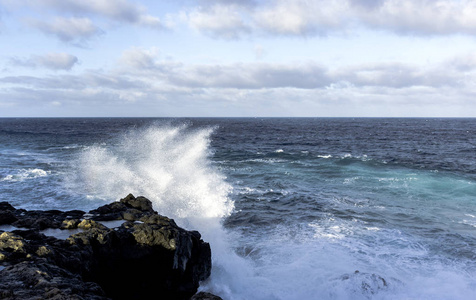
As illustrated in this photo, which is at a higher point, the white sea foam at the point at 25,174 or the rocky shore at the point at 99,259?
the rocky shore at the point at 99,259

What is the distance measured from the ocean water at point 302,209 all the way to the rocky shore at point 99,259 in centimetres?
169

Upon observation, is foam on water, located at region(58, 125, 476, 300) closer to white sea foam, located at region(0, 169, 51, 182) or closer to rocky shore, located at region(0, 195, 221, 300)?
rocky shore, located at region(0, 195, 221, 300)

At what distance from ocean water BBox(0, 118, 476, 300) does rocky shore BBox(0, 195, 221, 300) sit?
1.69 meters

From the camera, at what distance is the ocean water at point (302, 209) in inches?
442

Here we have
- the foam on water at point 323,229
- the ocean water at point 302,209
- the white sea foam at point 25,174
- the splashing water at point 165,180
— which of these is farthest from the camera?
the white sea foam at point 25,174

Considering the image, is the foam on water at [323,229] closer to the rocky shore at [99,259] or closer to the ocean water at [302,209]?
the ocean water at [302,209]

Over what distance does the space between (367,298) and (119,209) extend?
9.29m

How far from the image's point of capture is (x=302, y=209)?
18.8 m

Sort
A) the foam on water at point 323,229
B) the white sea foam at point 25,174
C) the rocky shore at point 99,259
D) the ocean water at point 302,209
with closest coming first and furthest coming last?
the rocky shore at point 99,259
the foam on water at point 323,229
the ocean water at point 302,209
the white sea foam at point 25,174

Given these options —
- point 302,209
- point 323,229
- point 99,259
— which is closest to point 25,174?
point 302,209

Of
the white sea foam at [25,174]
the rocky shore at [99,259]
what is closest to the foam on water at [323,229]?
the rocky shore at [99,259]

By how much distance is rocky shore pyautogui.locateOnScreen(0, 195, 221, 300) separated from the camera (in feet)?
20.8

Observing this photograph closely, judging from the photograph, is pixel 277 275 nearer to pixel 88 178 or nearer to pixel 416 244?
pixel 416 244

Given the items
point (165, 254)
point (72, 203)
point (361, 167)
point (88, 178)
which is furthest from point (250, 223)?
point (361, 167)
